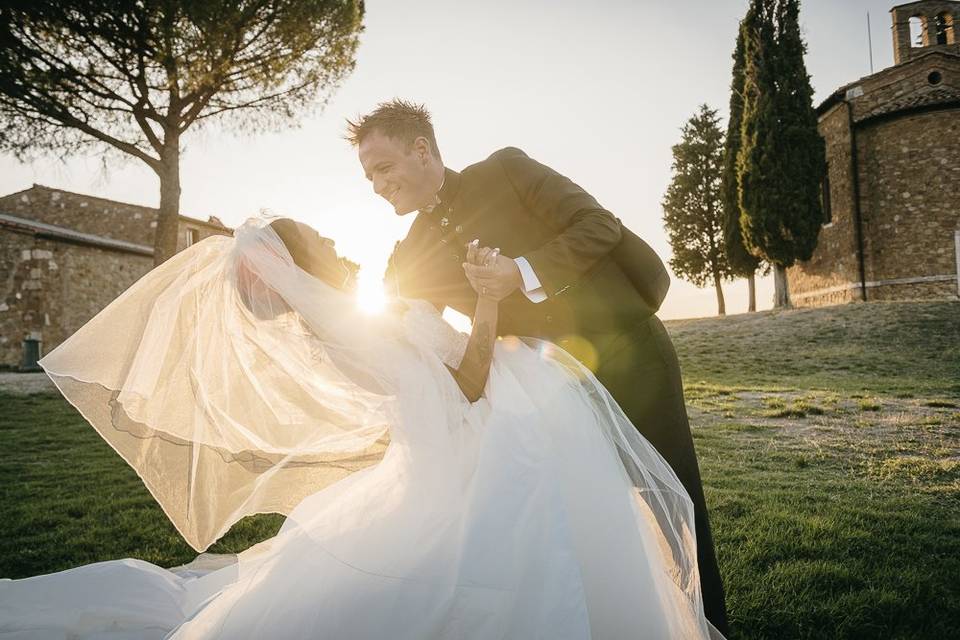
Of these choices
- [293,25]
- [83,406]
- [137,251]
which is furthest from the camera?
[137,251]

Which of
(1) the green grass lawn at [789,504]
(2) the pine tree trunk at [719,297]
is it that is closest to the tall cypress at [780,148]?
(2) the pine tree trunk at [719,297]

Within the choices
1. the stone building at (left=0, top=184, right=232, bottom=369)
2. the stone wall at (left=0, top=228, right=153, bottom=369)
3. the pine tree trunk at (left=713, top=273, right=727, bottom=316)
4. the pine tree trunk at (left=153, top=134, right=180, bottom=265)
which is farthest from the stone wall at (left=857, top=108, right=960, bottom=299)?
the stone wall at (left=0, top=228, right=153, bottom=369)

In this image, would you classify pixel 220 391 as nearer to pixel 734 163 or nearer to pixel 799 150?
pixel 799 150

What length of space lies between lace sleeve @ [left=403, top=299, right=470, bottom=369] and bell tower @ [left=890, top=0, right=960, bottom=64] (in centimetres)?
3509

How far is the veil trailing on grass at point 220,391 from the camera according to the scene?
2.35 m

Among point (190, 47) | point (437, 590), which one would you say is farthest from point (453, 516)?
point (190, 47)

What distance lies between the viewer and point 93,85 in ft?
40.5

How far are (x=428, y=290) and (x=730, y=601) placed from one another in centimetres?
224

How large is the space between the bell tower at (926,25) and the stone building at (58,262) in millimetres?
37375

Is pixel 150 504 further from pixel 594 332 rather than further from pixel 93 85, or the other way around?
pixel 93 85

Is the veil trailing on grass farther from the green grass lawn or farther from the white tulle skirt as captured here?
the green grass lawn

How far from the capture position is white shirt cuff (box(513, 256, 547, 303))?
224cm

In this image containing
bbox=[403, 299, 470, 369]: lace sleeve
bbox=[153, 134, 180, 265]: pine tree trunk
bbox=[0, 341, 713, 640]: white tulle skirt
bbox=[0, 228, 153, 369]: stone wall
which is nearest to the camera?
bbox=[0, 341, 713, 640]: white tulle skirt

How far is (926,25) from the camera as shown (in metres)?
28.0
